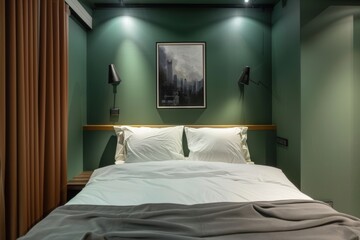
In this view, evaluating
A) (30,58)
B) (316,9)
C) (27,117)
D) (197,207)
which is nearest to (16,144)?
(27,117)

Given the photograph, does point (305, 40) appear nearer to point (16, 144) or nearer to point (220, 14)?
point (220, 14)

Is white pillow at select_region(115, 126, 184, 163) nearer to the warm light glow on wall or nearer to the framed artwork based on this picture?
the framed artwork

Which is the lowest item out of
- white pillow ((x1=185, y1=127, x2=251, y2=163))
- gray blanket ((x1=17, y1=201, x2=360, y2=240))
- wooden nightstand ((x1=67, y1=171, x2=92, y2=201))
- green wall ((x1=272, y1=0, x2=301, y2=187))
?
wooden nightstand ((x1=67, y1=171, x2=92, y2=201))

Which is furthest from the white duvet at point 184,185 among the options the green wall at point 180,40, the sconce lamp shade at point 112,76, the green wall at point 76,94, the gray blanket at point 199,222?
the sconce lamp shade at point 112,76

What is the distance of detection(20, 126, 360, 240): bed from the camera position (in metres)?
1.20

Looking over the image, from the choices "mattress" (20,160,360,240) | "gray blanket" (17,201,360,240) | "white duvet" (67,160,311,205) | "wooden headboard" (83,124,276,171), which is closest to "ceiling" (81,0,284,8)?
"wooden headboard" (83,124,276,171)

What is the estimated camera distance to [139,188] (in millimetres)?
1863

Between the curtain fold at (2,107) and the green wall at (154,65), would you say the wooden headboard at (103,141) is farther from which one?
the curtain fold at (2,107)

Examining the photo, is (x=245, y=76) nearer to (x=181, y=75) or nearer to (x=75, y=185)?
(x=181, y=75)

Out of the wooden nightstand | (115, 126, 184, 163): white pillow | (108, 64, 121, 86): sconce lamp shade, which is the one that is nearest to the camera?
the wooden nightstand

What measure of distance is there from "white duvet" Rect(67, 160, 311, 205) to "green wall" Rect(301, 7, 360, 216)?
489mm

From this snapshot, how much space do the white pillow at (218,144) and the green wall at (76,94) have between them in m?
1.19

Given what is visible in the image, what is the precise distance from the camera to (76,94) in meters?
2.79

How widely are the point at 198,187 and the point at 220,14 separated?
6.97 ft
